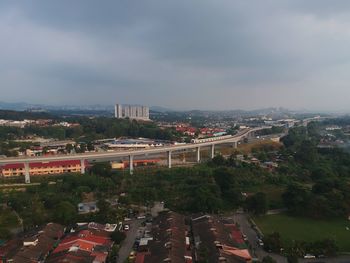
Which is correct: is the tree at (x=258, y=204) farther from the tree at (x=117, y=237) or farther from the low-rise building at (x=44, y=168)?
the low-rise building at (x=44, y=168)

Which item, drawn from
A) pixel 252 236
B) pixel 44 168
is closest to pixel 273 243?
pixel 252 236

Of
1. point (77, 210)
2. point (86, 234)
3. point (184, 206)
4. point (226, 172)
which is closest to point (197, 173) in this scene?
point (226, 172)

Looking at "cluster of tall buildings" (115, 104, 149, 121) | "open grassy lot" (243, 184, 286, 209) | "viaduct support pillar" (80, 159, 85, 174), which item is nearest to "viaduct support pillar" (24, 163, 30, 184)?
"viaduct support pillar" (80, 159, 85, 174)

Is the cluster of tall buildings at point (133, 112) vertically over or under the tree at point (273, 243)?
over

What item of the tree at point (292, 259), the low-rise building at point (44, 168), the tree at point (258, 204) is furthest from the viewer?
the low-rise building at point (44, 168)

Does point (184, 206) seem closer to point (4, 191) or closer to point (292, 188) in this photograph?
point (292, 188)

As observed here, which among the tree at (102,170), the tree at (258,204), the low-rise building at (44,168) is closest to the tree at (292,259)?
the tree at (258,204)

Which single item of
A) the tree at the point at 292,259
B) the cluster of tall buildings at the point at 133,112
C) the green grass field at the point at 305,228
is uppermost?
the cluster of tall buildings at the point at 133,112
